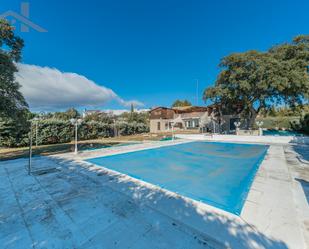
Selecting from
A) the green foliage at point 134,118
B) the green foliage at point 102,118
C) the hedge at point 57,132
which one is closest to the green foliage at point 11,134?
the hedge at point 57,132

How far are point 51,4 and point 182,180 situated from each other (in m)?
12.9

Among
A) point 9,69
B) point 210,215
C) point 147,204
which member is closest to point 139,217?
point 147,204

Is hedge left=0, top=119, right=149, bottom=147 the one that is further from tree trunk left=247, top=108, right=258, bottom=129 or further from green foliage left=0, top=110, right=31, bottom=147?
tree trunk left=247, top=108, right=258, bottom=129

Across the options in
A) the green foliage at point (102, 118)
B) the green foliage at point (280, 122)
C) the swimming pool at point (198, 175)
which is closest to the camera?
the swimming pool at point (198, 175)

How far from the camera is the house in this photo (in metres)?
24.5

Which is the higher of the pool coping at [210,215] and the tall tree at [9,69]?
the tall tree at [9,69]

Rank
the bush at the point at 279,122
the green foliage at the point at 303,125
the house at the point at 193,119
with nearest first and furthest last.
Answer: the green foliage at the point at 303,125 → the house at the point at 193,119 → the bush at the point at 279,122

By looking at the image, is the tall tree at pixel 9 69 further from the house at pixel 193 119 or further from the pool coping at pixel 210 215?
the house at pixel 193 119

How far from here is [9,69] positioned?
722 centimetres

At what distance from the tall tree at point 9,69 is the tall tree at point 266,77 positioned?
1768 cm

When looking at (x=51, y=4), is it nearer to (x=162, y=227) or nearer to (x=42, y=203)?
(x=42, y=203)

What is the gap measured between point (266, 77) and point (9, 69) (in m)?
19.7

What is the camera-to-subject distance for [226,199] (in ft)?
15.9

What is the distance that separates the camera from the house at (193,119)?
80.3 feet
